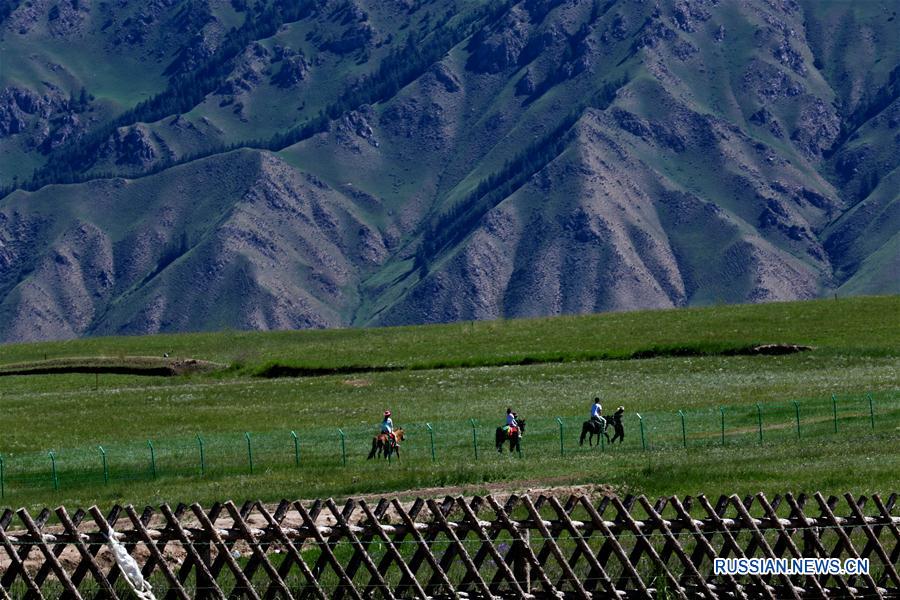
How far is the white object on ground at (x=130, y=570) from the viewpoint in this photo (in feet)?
75.6

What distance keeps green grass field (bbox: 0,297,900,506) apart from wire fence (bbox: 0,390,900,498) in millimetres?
175

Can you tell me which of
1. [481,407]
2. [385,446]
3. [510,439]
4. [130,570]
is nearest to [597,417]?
[510,439]

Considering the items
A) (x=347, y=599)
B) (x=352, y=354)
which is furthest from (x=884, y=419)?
(x=352, y=354)

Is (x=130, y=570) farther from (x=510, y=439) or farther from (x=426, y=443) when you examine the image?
(x=426, y=443)

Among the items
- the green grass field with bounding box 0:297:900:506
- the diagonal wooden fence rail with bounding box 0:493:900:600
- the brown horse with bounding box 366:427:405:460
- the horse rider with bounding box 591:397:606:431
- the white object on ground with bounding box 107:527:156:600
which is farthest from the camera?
the horse rider with bounding box 591:397:606:431

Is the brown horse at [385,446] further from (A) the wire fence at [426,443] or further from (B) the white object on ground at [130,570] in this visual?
(B) the white object on ground at [130,570]

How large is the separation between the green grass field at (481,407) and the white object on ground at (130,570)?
57.7 feet

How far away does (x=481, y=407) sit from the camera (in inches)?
2879

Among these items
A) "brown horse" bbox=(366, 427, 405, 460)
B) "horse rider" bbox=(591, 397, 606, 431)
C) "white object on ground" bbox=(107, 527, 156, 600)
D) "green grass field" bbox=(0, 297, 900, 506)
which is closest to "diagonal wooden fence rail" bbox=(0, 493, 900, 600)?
"white object on ground" bbox=(107, 527, 156, 600)

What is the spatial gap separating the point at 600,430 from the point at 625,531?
31.1 m

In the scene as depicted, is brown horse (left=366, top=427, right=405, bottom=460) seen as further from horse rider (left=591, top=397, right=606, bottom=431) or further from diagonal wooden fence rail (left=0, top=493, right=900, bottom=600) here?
diagonal wooden fence rail (left=0, top=493, right=900, bottom=600)

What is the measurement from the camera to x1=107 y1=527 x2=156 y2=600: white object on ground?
23.0 metres

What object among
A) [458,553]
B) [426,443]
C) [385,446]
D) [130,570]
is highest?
[130,570]

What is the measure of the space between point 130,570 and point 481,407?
162 ft
